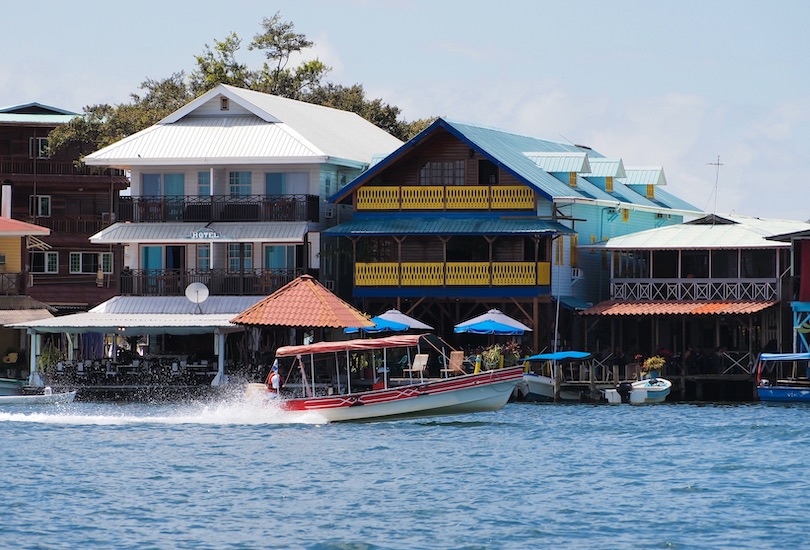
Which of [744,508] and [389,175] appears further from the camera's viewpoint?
[389,175]

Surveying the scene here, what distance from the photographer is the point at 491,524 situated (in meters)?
32.8

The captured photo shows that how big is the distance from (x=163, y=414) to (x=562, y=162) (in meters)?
20.7

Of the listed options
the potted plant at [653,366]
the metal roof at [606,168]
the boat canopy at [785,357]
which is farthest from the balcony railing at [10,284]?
the boat canopy at [785,357]

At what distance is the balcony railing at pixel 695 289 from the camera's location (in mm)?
61750

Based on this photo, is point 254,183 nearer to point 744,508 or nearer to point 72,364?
point 72,364

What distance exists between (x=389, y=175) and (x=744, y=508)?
32.5 m

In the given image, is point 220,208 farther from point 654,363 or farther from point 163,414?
point 654,363

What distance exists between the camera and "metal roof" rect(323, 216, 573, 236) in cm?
6231

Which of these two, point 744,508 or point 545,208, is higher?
point 545,208

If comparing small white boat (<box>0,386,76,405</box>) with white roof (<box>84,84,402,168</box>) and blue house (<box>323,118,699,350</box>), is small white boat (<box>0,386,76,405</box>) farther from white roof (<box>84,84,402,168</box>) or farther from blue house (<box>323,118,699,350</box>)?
blue house (<box>323,118,699,350</box>)

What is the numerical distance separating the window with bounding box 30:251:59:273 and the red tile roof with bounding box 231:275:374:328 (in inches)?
1011

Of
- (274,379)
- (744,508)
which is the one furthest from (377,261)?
(744,508)

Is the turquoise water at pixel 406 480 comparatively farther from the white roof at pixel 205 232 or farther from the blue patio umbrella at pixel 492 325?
the white roof at pixel 205 232

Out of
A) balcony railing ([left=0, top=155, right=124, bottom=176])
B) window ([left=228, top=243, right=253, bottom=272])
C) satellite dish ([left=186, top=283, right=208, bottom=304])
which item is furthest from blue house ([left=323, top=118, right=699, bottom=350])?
balcony railing ([left=0, top=155, right=124, bottom=176])
